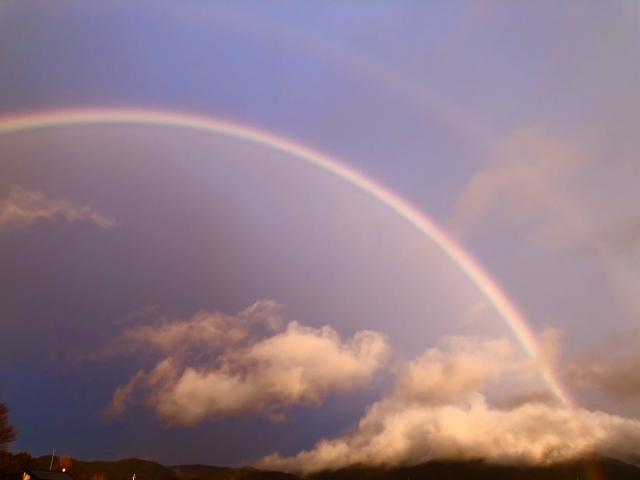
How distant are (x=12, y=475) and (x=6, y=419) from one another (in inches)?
450

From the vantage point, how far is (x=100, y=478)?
177 meters

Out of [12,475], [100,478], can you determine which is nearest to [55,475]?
[12,475]

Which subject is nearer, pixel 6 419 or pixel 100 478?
pixel 6 419

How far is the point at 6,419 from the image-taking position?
287 feet

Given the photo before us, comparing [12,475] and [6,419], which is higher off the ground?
[6,419]

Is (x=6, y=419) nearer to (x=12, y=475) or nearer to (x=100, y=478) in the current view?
(x=12, y=475)

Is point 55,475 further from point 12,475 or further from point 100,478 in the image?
point 100,478

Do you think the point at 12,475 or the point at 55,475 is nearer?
the point at 12,475

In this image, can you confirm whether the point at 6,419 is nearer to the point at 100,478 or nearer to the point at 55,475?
the point at 55,475

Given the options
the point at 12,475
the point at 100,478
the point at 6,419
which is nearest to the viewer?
the point at 12,475

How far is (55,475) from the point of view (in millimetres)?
88500

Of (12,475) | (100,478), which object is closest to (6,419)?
(12,475)

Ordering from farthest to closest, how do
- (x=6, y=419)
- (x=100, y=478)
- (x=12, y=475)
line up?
(x=100, y=478) < (x=6, y=419) < (x=12, y=475)

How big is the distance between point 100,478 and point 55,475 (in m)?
102
